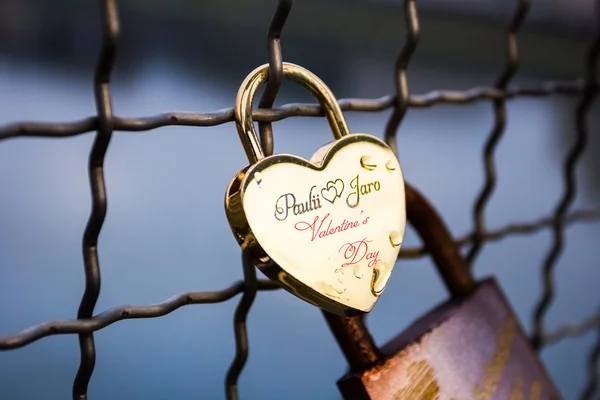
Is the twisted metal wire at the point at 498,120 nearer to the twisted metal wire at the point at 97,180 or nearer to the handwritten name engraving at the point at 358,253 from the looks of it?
the handwritten name engraving at the point at 358,253

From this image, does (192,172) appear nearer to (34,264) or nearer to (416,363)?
(34,264)

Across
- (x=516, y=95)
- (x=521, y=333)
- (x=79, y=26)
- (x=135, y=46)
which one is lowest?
(x=521, y=333)

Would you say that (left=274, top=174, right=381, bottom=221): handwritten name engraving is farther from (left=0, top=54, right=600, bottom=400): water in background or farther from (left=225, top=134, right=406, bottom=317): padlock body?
(left=0, top=54, right=600, bottom=400): water in background

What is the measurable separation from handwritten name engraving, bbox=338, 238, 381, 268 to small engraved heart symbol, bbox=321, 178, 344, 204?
28 mm

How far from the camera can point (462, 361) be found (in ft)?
1.43

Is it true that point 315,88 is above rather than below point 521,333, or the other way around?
above

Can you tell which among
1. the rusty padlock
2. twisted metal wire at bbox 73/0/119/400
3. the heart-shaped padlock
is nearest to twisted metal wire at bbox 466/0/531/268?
the rusty padlock

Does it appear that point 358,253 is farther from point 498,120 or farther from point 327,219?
point 498,120

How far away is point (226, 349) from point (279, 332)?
164 millimetres

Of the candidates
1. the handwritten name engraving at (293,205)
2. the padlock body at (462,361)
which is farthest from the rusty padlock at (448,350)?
the handwritten name engraving at (293,205)

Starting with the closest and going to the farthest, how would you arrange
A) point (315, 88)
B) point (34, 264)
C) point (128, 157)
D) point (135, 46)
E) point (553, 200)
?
point (315, 88) → point (34, 264) → point (128, 157) → point (553, 200) → point (135, 46)

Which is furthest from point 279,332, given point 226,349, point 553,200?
point 553,200

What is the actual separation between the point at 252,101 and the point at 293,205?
7 centimetres

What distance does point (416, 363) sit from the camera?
0.41 meters
